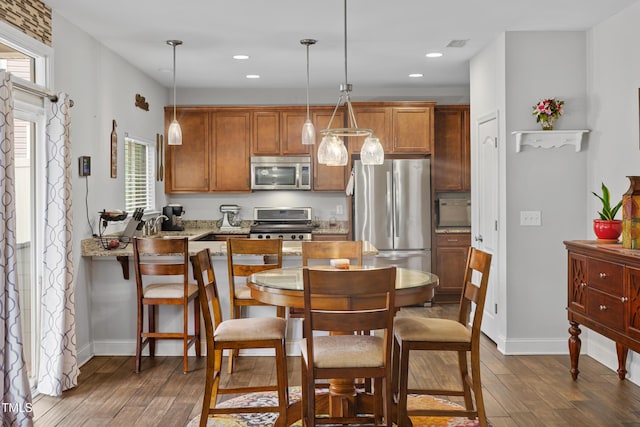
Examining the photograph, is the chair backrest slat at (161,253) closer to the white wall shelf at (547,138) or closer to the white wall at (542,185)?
the white wall at (542,185)

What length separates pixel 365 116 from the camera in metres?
7.04

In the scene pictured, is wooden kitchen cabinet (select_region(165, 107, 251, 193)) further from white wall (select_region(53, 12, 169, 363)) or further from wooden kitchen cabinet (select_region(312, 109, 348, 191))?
white wall (select_region(53, 12, 169, 363))

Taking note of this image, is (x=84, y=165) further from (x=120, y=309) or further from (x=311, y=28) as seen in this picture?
(x=311, y=28)

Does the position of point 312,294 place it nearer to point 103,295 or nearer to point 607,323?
point 607,323

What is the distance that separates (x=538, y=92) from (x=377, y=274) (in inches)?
116

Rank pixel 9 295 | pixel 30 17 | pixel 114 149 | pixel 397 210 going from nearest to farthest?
1. pixel 9 295
2. pixel 30 17
3. pixel 114 149
4. pixel 397 210

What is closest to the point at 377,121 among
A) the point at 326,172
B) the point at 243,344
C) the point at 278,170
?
the point at 326,172

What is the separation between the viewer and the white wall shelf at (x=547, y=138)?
4.78 metres

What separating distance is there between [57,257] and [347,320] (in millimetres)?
2223

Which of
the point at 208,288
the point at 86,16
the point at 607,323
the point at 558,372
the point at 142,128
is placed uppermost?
the point at 86,16

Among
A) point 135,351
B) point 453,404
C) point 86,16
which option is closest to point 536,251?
point 453,404

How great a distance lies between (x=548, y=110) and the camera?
472cm

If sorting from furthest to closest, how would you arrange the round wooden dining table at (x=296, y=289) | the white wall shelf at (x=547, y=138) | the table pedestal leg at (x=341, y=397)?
the white wall shelf at (x=547, y=138) → the table pedestal leg at (x=341, y=397) → the round wooden dining table at (x=296, y=289)

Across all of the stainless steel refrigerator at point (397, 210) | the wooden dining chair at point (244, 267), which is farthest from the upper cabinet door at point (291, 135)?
the wooden dining chair at point (244, 267)
